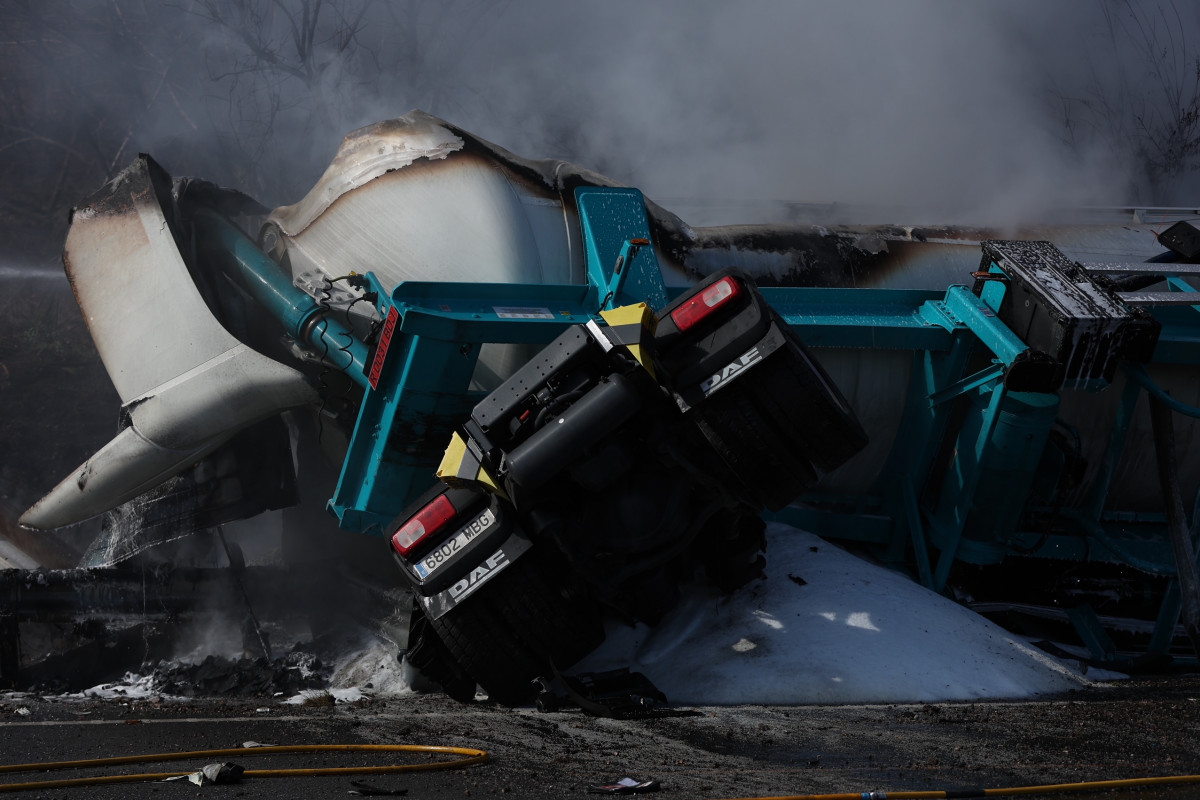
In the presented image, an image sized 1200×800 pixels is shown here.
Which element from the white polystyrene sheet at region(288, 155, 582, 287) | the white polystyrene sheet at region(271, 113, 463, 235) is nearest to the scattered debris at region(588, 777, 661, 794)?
the white polystyrene sheet at region(288, 155, 582, 287)

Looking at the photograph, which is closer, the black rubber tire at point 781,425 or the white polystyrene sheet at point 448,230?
the black rubber tire at point 781,425

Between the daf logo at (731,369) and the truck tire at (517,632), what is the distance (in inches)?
37.1

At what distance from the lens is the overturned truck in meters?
4.04

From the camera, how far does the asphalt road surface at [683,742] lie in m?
3.08

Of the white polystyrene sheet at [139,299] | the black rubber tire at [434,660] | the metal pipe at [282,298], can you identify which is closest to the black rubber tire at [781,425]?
the black rubber tire at [434,660]

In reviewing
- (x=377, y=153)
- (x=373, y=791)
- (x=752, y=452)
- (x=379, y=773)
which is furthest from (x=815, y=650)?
(x=377, y=153)

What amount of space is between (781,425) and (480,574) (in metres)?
1.26

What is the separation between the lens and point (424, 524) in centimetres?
411

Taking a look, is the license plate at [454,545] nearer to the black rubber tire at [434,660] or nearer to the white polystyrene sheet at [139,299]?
the black rubber tire at [434,660]

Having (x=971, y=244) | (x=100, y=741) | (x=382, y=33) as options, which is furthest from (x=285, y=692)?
(x=382, y=33)

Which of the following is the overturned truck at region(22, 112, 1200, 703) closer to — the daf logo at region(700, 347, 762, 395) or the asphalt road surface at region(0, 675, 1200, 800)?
the daf logo at region(700, 347, 762, 395)

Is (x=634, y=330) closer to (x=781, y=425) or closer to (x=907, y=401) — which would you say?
(x=781, y=425)

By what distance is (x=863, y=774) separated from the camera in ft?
10.4

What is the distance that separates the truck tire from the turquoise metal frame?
88 centimetres
